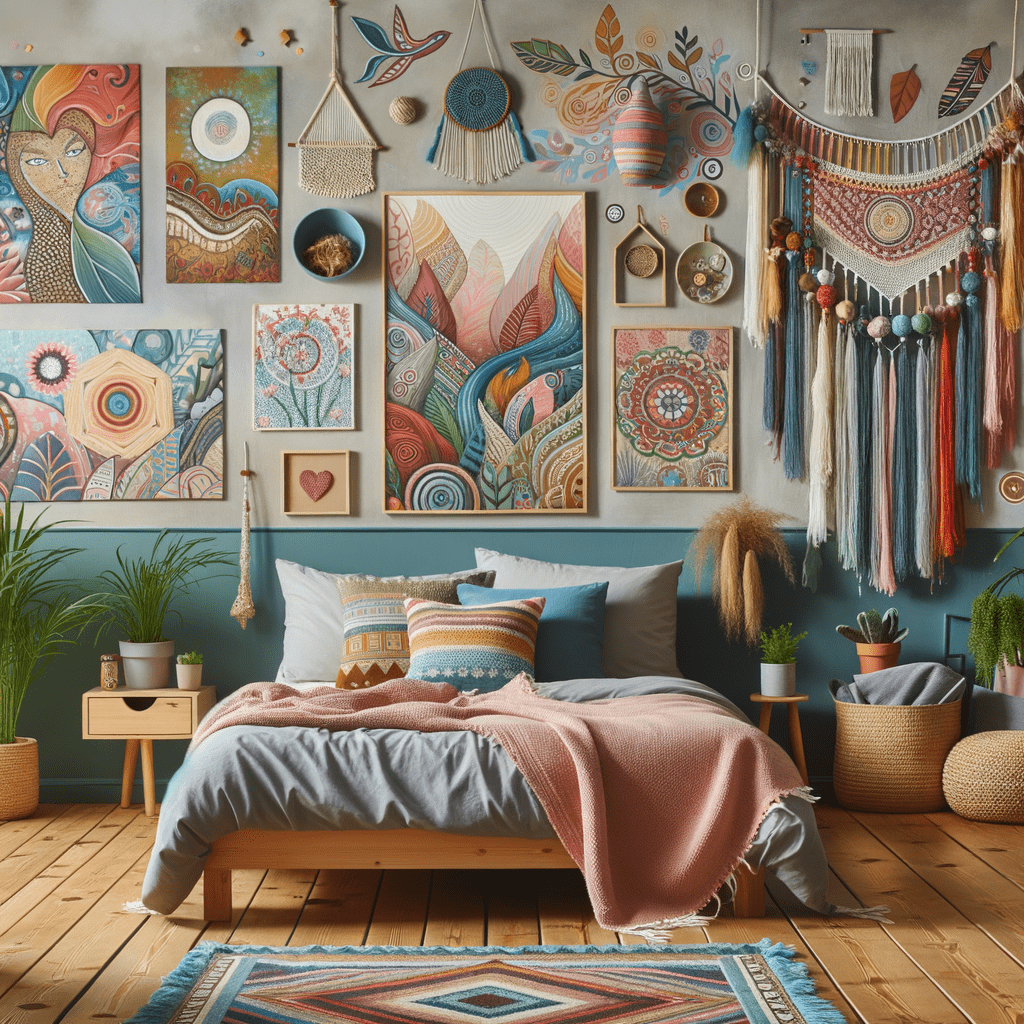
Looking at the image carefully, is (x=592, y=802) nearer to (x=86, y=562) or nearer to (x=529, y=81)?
(x=86, y=562)

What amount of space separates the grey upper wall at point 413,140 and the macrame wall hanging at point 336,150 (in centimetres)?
4

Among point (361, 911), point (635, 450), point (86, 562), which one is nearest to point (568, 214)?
point (635, 450)

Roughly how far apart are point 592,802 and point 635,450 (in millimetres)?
1894

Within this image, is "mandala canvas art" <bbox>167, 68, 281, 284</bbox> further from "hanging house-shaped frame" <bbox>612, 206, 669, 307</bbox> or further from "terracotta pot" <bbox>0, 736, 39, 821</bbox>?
"terracotta pot" <bbox>0, 736, 39, 821</bbox>

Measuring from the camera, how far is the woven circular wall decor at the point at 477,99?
4.18m

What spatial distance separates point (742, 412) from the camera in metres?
4.24

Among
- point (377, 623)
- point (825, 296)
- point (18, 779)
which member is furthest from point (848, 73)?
point (18, 779)

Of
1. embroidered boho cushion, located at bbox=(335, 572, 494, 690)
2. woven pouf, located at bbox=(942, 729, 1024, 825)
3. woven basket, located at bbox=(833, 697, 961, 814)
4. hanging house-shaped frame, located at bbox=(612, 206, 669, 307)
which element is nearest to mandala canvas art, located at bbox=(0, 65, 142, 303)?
embroidered boho cushion, located at bbox=(335, 572, 494, 690)

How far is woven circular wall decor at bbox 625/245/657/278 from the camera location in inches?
166

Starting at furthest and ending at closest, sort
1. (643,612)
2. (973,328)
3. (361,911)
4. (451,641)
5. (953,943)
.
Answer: (973,328) → (643,612) → (451,641) → (361,911) → (953,943)

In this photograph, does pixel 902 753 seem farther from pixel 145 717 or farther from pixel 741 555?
pixel 145 717

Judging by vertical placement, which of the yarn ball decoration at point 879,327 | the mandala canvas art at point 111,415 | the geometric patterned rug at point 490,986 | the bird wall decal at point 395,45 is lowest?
the geometric patterned rug at point 490,986

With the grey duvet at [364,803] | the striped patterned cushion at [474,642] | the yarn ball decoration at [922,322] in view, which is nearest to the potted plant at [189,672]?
the striped patterned cushion at [474,642]

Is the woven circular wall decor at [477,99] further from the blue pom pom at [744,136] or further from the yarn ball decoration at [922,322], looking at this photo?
the yarn ball decoration at [922,322]
